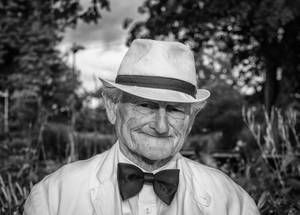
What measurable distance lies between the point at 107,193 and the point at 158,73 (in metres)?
0.63

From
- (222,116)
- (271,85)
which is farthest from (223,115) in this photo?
(271,85)

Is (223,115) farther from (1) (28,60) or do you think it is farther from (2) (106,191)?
→ (2) (106,191)

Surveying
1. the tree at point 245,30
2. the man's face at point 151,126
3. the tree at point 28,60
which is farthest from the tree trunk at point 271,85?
the tree at point 28,60

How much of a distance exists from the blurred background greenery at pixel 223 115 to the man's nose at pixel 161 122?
65.5 inches

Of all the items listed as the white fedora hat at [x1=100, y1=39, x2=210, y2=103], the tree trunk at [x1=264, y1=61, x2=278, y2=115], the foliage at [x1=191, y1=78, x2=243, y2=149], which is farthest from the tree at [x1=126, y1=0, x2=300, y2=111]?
the foliage at [x1=191, y1=78, x2=243, y2=149]

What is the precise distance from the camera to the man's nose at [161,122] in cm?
227

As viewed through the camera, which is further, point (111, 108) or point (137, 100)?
point (111, 108)

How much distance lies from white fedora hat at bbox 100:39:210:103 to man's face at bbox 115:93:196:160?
0.23 feet

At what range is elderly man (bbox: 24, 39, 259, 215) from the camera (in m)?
2.32

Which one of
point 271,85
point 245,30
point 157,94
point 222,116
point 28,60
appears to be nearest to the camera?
point 157,94

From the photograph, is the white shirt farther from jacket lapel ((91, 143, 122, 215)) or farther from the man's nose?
the man's nose

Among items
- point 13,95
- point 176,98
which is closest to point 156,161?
point 176,98

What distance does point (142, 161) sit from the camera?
2.42 m

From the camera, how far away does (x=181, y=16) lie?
8.61m
